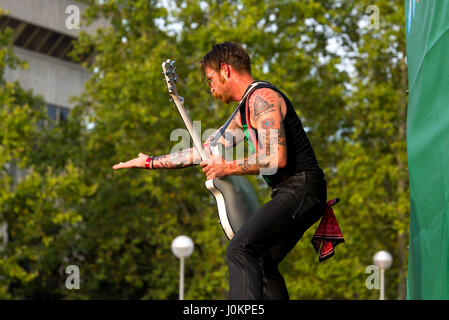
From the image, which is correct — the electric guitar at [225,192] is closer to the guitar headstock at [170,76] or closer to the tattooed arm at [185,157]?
the guitar headstock at [170,76]

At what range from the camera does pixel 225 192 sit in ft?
14.3

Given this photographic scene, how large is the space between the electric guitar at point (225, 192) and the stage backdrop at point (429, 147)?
1.04 m

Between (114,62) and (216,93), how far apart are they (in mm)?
21659

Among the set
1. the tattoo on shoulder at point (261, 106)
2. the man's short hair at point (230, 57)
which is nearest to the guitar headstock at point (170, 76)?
the man's short hair at point (230, 57)

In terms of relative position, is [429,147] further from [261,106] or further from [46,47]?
[46,47]

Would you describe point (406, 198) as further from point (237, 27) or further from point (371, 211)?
point (237, 27)

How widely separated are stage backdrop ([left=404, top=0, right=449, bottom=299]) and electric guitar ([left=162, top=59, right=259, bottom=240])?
1.04 m

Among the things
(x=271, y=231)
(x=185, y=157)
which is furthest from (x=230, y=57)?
(x=271, y=231)

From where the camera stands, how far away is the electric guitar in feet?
14.0

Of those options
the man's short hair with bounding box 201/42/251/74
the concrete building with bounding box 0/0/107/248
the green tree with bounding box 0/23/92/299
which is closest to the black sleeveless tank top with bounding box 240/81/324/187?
the man's short hair with bounding box 201/42/251/74

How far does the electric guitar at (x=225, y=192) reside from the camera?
4.26 meters

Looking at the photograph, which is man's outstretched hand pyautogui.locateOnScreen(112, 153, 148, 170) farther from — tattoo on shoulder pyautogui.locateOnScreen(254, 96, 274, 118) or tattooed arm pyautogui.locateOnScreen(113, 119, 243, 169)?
tattoo on shoulder pyautogui.locateOnScreen(254, 96, 274, 118)

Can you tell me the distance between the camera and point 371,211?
920 inches
